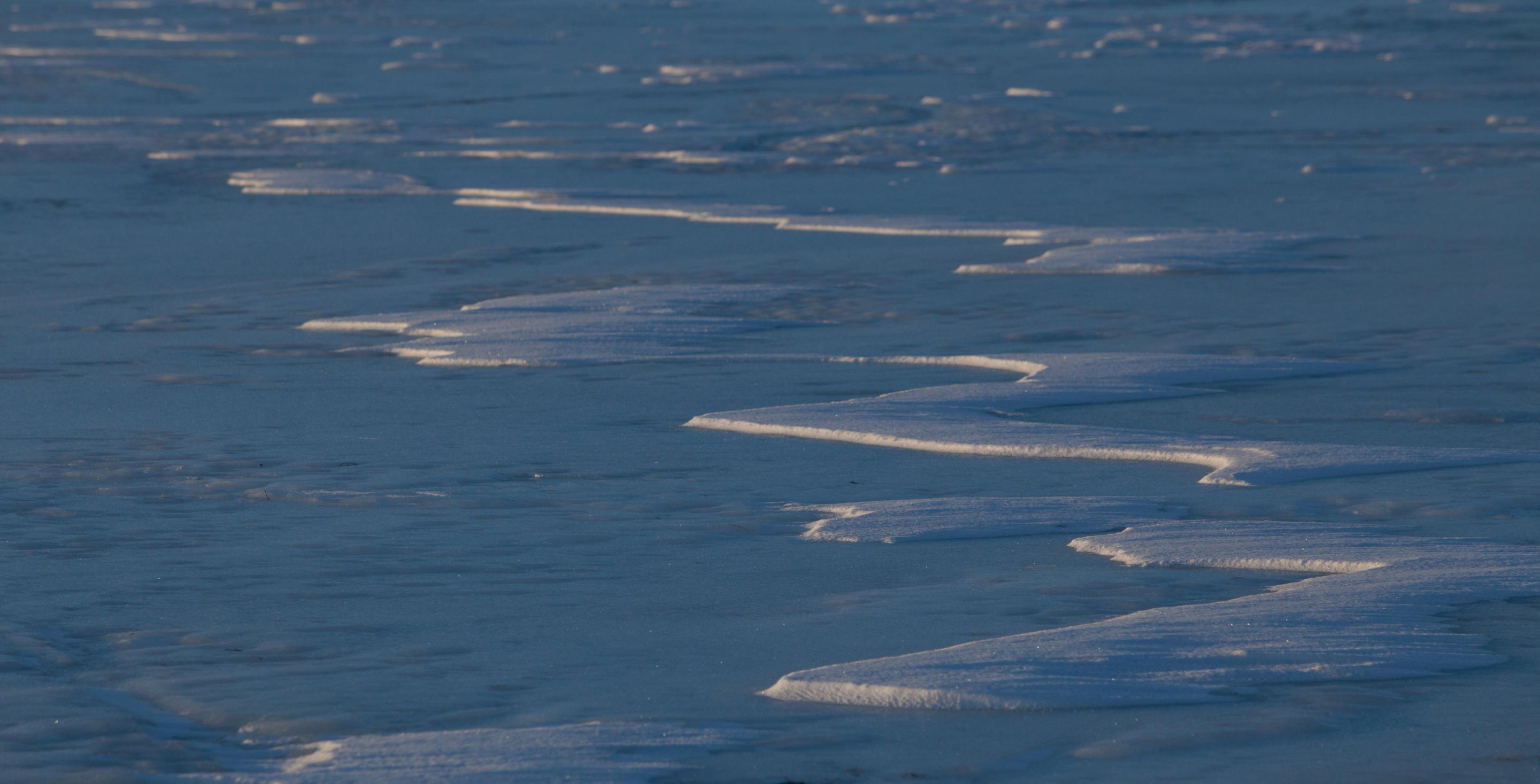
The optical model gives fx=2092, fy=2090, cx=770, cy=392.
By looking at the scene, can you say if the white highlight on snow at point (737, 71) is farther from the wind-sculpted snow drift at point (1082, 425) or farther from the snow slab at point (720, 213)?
the wind-sculpted snow drift at point (1082, 425)

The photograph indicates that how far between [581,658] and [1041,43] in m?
26.1

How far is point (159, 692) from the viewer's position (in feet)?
11.4

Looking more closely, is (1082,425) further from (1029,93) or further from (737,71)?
(737,71)

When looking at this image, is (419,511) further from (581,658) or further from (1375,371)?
(1375,371)

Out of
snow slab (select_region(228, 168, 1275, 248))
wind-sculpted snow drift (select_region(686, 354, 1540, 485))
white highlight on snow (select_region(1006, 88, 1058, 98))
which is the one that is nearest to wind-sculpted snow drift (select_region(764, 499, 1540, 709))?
wind-sculpted snow drift (select_region(686, 354, 1540, 485))

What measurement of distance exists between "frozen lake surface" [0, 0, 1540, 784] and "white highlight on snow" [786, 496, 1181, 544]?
21 millimetres

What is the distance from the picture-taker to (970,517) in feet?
15.3

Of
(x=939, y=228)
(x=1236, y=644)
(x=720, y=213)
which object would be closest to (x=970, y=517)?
(x=1236, y=644)

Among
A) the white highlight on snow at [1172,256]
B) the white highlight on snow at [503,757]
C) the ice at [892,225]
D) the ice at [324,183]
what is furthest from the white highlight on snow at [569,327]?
the ice at [324,183]

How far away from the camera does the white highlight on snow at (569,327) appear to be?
702 centimetres

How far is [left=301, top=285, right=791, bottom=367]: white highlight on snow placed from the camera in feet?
23.0

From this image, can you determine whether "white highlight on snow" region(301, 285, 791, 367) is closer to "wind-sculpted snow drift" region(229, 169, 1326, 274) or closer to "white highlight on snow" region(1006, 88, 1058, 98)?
"wind-sculpted snow drift" region(229, 169, 1326, 274)

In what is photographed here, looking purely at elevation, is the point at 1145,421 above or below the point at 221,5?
below

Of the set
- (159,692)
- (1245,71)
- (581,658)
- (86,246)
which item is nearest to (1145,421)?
(581,658)
